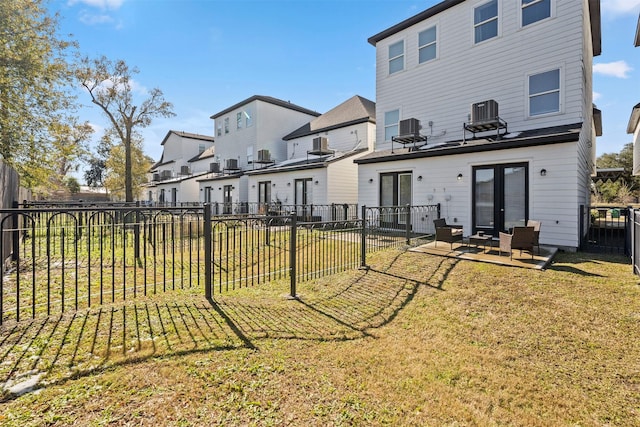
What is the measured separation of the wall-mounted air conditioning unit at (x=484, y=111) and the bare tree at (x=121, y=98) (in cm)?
2562

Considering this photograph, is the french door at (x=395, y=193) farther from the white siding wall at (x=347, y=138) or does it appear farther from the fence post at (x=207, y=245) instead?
the fence post at (x=207, y=245)

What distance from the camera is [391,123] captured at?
15.4 metres

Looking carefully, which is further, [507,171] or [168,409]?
[507,171]

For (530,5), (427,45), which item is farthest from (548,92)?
(427,45)

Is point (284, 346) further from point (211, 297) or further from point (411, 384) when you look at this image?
point (211, 297)

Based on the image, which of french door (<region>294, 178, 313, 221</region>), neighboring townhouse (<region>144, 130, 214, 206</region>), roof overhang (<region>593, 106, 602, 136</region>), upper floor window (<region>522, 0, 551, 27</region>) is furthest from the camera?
neighboring townhouse (<region>144, 130, 214, 206</region>)

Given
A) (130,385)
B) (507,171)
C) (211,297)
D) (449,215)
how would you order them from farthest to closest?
(449,215)
(507,171)
(211,297)
(130,385)

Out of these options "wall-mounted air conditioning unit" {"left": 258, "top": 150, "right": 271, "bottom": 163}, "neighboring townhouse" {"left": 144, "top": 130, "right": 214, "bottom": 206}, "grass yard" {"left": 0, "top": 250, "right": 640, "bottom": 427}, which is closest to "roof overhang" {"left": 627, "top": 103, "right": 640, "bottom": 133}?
"grass yard" {"left": 0, "top": 250, "right": 640, "bottom": 427}

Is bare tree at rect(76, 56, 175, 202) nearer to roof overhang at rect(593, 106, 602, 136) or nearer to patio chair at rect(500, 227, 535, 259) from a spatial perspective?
patio chair at rect(500, 227, 535, 259)

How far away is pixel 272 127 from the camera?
25469mm

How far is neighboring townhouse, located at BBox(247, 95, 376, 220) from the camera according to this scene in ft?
55.6

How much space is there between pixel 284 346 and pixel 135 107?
98.7 ft

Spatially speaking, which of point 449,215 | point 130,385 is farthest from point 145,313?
point 449,215

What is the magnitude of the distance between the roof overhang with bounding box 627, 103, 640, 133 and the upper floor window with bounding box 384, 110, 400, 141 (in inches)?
650
